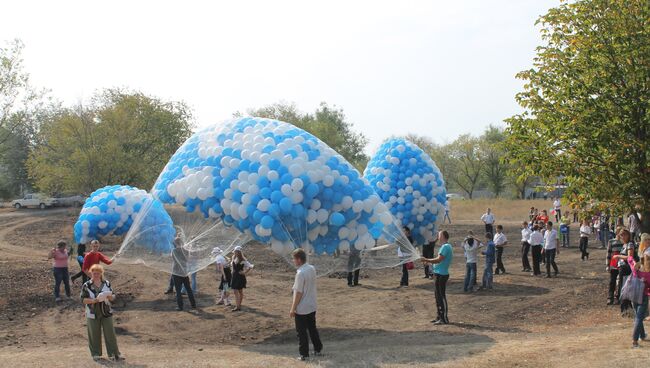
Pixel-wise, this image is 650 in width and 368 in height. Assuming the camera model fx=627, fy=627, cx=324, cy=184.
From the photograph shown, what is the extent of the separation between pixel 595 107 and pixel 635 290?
5.43 m

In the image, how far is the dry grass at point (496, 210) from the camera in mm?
45688

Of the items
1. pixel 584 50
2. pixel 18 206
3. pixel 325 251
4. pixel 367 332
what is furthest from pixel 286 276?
pixel 18 206

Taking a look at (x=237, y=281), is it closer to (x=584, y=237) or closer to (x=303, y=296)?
(x=303, y=296)

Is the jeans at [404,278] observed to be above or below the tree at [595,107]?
below

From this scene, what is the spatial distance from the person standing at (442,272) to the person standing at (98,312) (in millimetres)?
5560

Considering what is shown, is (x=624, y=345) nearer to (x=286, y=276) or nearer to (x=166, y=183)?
(x=166, y=183)

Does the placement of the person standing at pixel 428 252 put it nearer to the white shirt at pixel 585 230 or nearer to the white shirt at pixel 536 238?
the white shirt at pixel 536 238

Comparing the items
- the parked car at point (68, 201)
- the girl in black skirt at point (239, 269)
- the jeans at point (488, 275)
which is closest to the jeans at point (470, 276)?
the jeans at point (488, 275)

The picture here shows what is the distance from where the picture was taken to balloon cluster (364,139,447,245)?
1819 centimetres

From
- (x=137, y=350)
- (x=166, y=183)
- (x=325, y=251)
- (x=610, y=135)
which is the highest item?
(x=610, y=135)

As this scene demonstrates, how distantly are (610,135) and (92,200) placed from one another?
49.5 ft

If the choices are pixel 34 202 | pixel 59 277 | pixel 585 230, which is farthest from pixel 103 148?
pixel 585 230

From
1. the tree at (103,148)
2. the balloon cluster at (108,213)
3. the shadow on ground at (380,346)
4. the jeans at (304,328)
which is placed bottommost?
the shadow on ground at (380,346)

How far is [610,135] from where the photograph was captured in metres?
13.2
